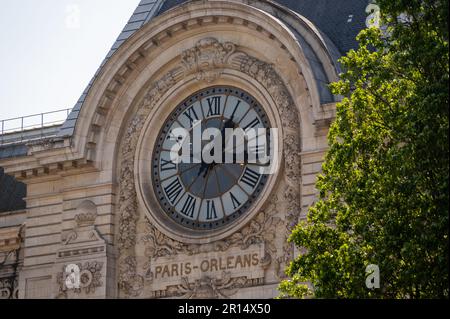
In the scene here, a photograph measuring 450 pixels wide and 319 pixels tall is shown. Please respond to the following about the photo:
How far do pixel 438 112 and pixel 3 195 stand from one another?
19.1 m

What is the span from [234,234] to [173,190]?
2178mm

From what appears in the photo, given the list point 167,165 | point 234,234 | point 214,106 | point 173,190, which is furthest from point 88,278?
point 214,106

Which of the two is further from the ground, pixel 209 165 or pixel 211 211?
pixel 209 165

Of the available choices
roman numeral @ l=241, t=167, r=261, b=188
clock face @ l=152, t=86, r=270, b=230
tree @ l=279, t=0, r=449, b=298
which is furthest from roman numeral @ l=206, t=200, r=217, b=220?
tree @ l=279, t=0, r=449, b=298

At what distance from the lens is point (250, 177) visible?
122ft

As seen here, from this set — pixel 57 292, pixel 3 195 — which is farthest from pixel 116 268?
pixel 3 195

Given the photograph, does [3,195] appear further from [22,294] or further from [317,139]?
[317,139]

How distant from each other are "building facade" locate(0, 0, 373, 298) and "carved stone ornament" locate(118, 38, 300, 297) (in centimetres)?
3

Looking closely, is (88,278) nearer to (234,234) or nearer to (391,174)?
(234,234)

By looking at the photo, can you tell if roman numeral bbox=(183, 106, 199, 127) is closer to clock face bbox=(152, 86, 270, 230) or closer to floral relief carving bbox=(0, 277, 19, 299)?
clock face bbox=(152, 86, 270, 230)

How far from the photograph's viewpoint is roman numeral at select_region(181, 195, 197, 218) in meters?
37.7

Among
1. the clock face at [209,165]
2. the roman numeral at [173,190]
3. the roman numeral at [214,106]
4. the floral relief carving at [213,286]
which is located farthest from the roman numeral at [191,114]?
the floral relief carving at [213,286]

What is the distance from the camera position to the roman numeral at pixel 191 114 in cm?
3828
